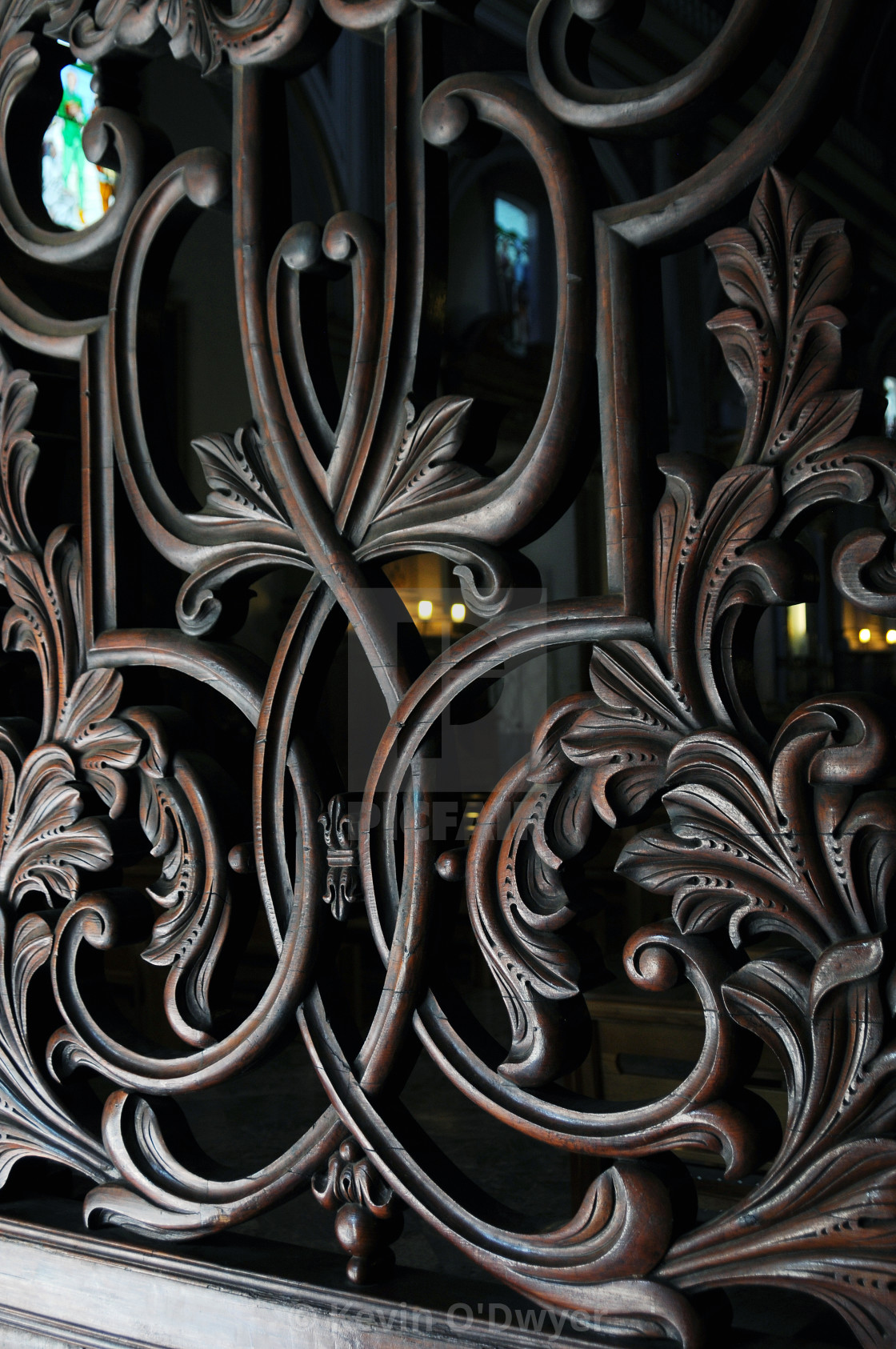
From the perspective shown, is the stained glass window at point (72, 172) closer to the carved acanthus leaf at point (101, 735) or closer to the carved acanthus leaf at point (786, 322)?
the carved acanthus leaf at point (101, 735)

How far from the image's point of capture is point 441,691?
835mm

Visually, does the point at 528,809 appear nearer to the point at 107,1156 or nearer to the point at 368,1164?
the point at 368,1164

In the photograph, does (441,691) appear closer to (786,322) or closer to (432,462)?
(432,462)

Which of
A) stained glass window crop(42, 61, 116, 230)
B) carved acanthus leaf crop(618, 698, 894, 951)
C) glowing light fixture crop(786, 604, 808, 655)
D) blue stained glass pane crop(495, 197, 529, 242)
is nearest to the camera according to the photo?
carved acanthus leaf crop(618, 698, 894, 951)

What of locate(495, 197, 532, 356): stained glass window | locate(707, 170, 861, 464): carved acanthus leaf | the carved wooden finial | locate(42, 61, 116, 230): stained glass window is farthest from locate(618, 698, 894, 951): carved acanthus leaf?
locate(495, 197, 532, 356): stained glass window

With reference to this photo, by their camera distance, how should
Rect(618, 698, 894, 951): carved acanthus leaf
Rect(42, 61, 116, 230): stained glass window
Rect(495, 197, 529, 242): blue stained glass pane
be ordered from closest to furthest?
Rect(618, 698, 894, 951): carved acanthus leaf
Rect(42, 61, 116, 230): stained glass window
Rect(495, 197, 529, 242): blue stained glass pane

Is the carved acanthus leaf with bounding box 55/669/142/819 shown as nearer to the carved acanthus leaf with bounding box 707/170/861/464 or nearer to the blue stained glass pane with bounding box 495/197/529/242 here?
the carved acanthus leaf with bounding box 707/170/861/464

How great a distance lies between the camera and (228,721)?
6.28m

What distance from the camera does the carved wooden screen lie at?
694mm

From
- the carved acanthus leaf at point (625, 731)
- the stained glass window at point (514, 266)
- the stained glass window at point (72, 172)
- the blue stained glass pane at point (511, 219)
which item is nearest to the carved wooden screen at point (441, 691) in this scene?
the carved acanthus leaf at point (625, 731)

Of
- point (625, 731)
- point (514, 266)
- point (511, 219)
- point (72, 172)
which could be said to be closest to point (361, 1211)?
point (625, 731)

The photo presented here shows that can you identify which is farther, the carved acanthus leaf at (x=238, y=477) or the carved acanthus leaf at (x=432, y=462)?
the carved acanthus leaf at (x=238, y=477)

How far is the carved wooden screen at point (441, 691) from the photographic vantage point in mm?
694

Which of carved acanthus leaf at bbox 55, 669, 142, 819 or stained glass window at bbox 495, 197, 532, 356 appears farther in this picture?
stained glass window at bbox 495, 197, 532, 356
